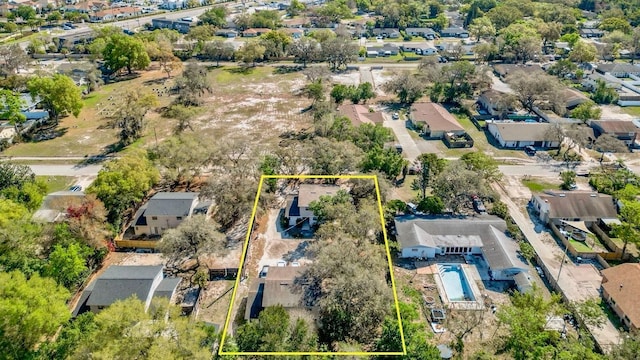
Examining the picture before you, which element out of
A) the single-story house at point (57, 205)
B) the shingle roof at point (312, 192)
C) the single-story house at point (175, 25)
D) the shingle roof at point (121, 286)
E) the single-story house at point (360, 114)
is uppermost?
the single-story house at point (175, 25)

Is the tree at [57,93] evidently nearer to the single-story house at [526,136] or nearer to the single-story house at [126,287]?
the single-story house at [126,287]

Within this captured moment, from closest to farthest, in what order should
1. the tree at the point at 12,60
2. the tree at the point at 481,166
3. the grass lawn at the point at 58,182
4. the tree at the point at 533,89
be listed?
the tree at the point at 481,166 < the grass lawn at the point at 58,182 < the tree at the point at 533,89 < the tree at the point at 12,60

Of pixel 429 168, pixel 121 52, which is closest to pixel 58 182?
pixel 429 168

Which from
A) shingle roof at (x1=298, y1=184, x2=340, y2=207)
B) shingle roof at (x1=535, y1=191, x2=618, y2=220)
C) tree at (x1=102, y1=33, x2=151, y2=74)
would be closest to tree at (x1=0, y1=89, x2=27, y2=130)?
tree at (x1=102, y1=33, x2=151, y2=74)

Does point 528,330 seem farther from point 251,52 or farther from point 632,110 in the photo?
point 251,52

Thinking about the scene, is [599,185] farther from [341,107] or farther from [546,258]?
[341,107]

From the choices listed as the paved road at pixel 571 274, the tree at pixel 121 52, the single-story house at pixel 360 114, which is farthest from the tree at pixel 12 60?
the paved road at pixel 571 274

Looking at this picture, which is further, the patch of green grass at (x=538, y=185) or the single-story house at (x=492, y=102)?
the single-story house at (x=492, y=102)

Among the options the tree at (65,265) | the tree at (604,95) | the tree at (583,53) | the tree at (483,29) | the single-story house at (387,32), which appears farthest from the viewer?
the single-story house at (387,32)
